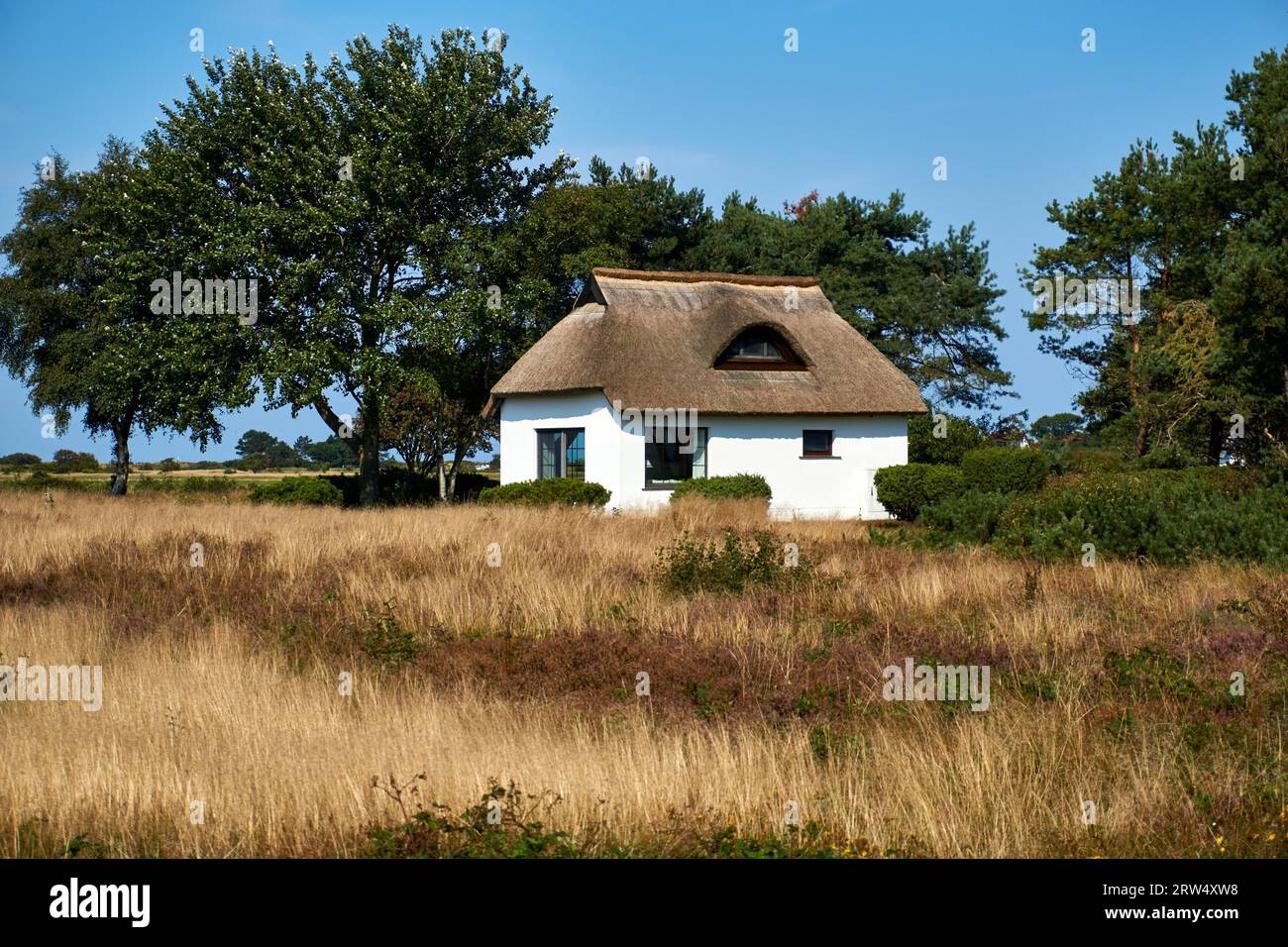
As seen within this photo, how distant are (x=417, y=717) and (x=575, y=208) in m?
28.7

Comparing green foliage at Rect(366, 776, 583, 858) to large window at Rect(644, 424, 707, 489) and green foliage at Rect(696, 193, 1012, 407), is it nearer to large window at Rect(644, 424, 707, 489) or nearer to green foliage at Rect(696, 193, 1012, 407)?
large window at Rect(644, 424, 707, 489)

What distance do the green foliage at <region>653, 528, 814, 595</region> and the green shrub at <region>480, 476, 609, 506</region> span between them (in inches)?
417

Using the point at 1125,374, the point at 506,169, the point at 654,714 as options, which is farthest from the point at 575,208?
the point at 654,714

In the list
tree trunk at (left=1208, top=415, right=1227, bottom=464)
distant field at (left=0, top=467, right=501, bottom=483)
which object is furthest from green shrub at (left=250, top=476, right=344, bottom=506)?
tree trunk at (left=1208, top=415, right=1227, bottom=464)

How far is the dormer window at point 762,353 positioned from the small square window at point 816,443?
1.70 m

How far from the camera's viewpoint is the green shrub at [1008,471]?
1008 inches

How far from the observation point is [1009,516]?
15633mm

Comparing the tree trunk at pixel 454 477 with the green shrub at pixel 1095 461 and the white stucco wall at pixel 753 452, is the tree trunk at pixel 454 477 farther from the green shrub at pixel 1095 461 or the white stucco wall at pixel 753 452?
the green shrub at pixel 1095 461

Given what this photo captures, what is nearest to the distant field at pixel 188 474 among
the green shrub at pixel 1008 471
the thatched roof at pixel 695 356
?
the thatched roof at pixel 695 356

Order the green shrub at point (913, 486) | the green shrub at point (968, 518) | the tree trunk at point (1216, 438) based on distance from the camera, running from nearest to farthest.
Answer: the green shrub at point (968, 518)
the green shrub at point (913, 486)
the tree trunk at point (1216, 438)
